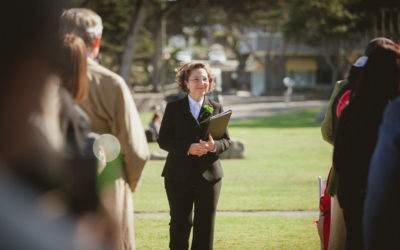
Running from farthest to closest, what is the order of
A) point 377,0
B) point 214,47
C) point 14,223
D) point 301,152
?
point 214,47
point 377,0
point 301,152
point 14,223

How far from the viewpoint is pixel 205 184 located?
19.5 feet

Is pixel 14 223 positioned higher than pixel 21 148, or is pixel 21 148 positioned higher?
pixel 21 148

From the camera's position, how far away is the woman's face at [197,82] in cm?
607

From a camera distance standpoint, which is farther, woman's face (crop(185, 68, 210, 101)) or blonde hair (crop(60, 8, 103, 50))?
woman's face (crop(185, 68, 210, 101))

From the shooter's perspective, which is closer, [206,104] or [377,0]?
[206,104]

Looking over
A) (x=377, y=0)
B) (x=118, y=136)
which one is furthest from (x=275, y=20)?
(x=118, y=136)

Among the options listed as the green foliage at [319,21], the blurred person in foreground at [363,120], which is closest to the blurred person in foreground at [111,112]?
the blurred person in foreground at [363,120]

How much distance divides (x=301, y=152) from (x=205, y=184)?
13.6 metres

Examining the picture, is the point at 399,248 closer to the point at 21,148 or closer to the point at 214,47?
the point at 21,148

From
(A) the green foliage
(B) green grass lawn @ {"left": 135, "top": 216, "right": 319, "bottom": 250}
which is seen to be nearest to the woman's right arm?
(B) green grass lawn @ {"left": 135, "top": 216, "right": 319, "bottom": 250}

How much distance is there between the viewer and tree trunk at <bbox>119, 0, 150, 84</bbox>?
32.2 m

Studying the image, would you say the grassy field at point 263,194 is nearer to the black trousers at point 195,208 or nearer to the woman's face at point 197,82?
the black trousers at point 195,208

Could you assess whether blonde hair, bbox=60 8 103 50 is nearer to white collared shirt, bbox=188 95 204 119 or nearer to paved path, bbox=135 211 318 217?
white collared shirt, bbox=188 95 204 119

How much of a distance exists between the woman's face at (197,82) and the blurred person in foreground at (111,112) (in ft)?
5.99
